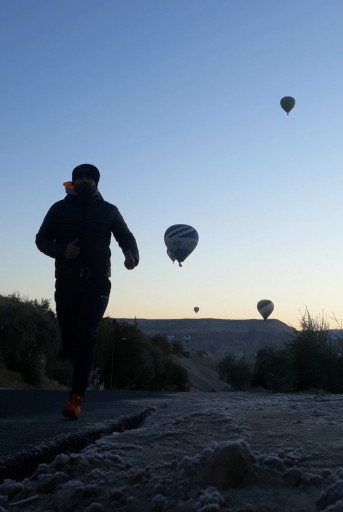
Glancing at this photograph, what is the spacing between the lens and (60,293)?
4902 millimetres

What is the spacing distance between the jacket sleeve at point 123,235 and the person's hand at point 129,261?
0.04 meters

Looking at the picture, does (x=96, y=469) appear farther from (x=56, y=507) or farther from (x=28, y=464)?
(x=28, y=464)

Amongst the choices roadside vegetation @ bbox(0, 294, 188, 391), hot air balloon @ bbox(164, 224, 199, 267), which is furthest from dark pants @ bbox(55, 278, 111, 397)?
hot air balloon @ bbox(164, 224, 199, 267)

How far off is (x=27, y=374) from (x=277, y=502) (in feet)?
108

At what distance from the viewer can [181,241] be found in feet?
137

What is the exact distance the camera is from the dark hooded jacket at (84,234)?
4.89 meters

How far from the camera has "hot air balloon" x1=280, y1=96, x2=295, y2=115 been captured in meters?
36.5

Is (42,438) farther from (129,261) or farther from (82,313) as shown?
(129,261)

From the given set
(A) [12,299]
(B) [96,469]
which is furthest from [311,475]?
(A) [12,299]

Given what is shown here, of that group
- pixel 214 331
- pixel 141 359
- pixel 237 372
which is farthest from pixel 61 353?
pixel 214 331

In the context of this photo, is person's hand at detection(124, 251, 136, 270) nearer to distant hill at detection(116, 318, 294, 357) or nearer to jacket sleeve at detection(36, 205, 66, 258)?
jacket sleeve at detection(36, 205, 66, 258)

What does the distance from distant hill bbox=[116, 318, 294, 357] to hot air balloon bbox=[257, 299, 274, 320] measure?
94.4 metres

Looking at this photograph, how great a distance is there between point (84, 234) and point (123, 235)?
348mm

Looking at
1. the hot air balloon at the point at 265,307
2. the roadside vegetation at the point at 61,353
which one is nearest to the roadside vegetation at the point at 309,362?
the roadside vegetation at the point at 61,353
